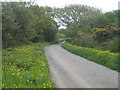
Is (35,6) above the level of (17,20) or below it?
above

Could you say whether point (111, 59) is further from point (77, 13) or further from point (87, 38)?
point (77, 13)

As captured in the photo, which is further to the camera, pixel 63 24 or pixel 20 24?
pixel 63 24

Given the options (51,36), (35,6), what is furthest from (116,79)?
(51,36)

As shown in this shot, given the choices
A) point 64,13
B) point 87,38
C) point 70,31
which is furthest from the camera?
point 64,13

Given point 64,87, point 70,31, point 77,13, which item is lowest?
point 64,87

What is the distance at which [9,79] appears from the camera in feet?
19.4

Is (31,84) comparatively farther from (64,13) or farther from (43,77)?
(64,13)

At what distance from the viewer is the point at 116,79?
659 centimetres

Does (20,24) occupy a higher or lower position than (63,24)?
lower

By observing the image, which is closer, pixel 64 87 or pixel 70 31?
pixel 64 87

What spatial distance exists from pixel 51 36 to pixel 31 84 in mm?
40417

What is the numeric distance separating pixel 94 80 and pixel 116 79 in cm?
91

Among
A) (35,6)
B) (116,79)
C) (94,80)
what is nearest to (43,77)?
(94,80)

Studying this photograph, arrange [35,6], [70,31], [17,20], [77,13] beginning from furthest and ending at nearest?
[77,13], [35,6], [70,31], [17,20]
